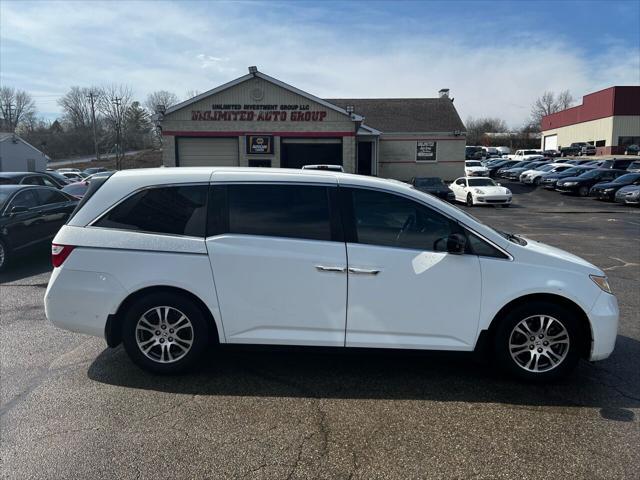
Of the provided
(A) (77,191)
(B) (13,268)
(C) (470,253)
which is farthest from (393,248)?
(A) (77,191)

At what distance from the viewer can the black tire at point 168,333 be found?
4.06 metres

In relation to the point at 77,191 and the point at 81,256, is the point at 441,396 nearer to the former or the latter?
the point at 81,256

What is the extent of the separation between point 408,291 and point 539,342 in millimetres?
1198

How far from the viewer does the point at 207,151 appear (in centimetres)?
2644

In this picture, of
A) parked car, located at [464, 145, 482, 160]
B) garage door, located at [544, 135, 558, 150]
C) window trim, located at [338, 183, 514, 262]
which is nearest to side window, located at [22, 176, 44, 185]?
window trim, located at [338, 183, 514, 262]

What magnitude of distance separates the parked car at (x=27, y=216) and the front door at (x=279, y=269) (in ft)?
21.4

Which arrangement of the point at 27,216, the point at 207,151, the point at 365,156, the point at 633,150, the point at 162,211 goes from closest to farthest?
the point at 162,211 < the point at 27,216 < the point at 207,151 < the point at 365,156 < the point at 633,150

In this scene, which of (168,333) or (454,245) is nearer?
(454,245)

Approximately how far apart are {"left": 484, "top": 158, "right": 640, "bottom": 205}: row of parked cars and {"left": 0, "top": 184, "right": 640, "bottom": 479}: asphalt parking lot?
22.6 meters

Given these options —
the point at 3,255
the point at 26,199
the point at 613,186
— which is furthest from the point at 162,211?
the point at 613,186

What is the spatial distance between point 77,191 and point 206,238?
14363 mm

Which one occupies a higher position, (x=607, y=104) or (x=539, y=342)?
(x=607, y=104)

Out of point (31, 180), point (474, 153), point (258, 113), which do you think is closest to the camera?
point (31, 180)

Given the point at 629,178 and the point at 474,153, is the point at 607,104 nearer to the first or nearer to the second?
the point at 474,153
